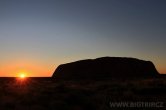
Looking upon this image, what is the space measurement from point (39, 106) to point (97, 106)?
398cm

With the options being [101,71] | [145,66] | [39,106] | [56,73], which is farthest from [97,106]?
[56,73]

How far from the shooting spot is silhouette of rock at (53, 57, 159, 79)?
89.2m

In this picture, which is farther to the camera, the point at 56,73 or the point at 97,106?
the point at 56,73

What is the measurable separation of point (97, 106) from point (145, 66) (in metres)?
76.7

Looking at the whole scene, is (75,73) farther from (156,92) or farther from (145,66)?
(156,92)

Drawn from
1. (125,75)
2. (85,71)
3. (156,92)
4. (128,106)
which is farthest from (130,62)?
(128,106)

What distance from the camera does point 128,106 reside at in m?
21.2

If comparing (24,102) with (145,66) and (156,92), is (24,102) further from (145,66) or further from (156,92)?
(145,66)

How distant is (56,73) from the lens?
103625 mm

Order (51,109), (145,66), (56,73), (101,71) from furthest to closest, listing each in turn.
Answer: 1. (56,73)
2. (145,66)
3. (101,71)
4. (51,109)

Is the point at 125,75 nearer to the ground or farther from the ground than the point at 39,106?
nearer to the ground

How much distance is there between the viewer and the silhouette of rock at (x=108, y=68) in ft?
293

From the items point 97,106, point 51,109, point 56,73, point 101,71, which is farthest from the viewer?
point 56,73

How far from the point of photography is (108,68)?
3533 inches
